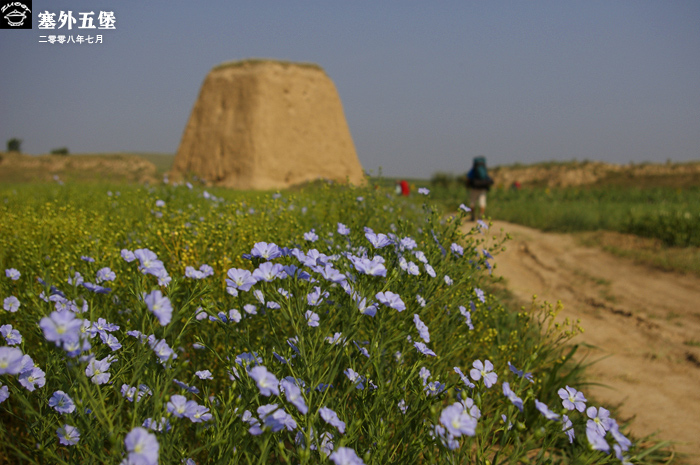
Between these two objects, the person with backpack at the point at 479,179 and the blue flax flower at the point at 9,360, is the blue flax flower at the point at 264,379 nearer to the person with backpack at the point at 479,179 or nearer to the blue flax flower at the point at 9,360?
the blue flax flower at the point at 9,360

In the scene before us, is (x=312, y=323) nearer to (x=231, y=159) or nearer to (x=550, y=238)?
(x=550, y=238)

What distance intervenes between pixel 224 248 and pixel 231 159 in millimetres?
17928

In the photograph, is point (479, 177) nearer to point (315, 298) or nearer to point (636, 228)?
point (636, 228)

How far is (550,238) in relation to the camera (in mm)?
8344

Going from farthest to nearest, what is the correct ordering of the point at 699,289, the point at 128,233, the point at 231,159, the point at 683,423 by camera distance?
the point at 231,159 < the point at 699,289 < the point at 128,233 < the point at 683,423

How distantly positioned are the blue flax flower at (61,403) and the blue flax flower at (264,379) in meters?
0.59

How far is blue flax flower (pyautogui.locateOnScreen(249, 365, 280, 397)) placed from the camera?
3.28ft

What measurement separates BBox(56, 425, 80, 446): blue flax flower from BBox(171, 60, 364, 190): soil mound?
1782 cm

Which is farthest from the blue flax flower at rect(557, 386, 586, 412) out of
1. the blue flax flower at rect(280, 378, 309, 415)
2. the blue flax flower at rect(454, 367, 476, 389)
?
the blue flax flower at rect(280, 378, 309, 415)

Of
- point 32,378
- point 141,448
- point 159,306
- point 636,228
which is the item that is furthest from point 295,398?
point 636,228

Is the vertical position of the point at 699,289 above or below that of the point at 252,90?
below

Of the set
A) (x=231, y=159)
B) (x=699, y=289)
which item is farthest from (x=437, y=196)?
(x=699, y=289)

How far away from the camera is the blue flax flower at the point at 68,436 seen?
1123 millimetres

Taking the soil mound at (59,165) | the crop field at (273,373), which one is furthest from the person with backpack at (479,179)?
the soil mound at (59,165)
